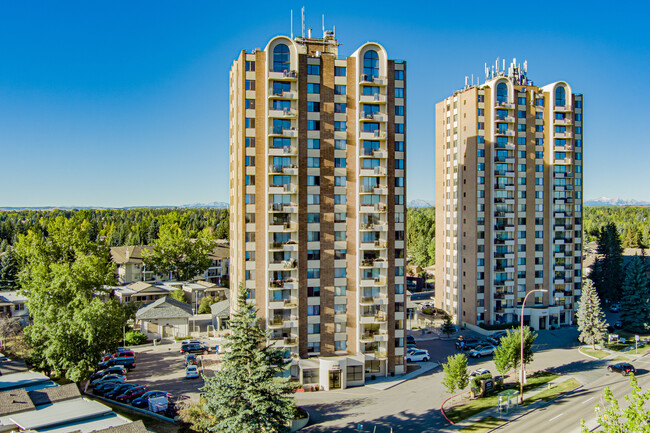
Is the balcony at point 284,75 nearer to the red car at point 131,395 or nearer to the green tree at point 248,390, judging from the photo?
the green tree at point 248,390

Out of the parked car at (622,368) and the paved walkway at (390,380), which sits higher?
the parked car at (622,368)

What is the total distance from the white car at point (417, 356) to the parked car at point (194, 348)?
→ 26.4 meters

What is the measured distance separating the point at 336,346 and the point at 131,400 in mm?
21599

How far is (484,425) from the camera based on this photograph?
41.9 m

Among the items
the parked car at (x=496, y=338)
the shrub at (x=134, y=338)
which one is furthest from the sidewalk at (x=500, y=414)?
the shrub at (x=134, y=338)

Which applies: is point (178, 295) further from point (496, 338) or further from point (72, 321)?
point (496, 338)

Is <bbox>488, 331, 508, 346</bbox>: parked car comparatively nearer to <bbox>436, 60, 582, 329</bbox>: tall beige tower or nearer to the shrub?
<bbox>436, 60, 582, 329</bbox>: tall beige tower

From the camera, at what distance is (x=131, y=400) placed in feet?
154

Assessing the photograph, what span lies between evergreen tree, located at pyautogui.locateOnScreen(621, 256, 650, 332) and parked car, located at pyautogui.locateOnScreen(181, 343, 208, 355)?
63605 mm

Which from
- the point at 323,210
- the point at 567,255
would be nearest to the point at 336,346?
the point at 323,210

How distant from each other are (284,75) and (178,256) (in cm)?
6431

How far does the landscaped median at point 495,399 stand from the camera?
44031 millimetres

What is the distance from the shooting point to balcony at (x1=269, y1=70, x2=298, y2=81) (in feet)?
174

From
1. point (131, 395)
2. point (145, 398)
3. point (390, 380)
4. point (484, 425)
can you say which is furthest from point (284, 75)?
point (484, 425)
